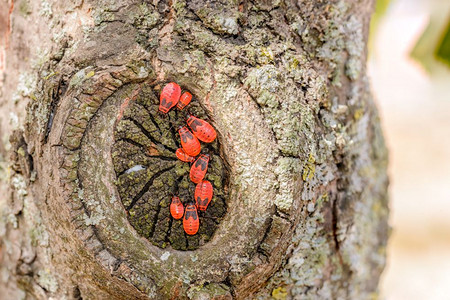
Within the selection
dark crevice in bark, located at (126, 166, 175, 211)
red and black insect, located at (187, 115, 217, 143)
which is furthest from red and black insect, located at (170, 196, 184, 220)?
red and black insect, located at (187, 115, 217, 143)

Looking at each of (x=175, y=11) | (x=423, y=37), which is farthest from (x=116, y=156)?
(x=423, y=37)

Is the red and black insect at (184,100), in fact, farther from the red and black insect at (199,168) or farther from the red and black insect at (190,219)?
the red and black insect at (190,219)

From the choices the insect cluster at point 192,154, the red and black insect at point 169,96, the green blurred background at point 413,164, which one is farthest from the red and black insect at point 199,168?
the green blurred background at point 413,164

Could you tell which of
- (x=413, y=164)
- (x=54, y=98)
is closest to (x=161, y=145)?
(x=54, y=98)

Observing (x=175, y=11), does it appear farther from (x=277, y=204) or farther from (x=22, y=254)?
(x=22, y=254)

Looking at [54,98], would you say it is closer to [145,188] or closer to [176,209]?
[145,188]

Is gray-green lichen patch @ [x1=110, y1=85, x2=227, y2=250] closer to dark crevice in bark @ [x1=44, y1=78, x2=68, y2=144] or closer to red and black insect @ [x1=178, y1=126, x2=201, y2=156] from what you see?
red and black insect @ [x1=178, y1=126, x2=201, y2=156]
